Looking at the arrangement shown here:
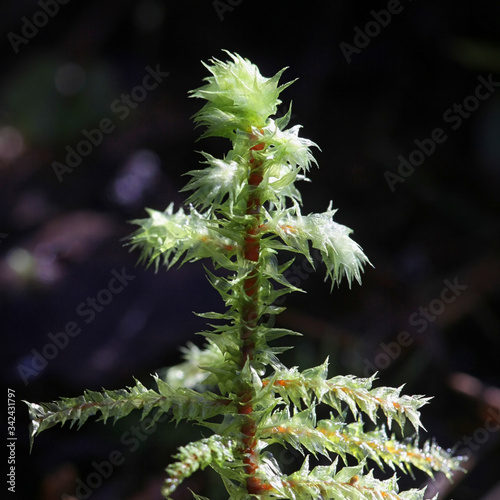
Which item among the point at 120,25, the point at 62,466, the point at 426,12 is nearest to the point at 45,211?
the point at 120,25

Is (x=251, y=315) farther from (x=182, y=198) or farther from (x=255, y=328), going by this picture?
(x=182, y=198)

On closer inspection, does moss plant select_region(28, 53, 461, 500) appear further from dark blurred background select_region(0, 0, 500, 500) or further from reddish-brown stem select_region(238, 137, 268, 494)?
dark blurred background select_region(0, 0, 500, 500)

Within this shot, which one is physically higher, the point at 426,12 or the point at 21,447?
the point at 426,12

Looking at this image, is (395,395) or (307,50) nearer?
(395,395)

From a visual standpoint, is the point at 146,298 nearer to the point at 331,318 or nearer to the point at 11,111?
the point at 331,318

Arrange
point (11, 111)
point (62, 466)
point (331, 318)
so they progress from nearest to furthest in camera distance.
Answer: point (62, 466), point (331, 318), point (11, 111)

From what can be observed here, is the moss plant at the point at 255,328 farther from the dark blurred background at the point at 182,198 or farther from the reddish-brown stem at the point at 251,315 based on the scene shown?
the dark blurred background at the point at 182,198

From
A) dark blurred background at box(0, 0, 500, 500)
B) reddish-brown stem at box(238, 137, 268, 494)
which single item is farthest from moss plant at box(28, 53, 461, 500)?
dark blurred background at box(0, 0, 500, 500)
